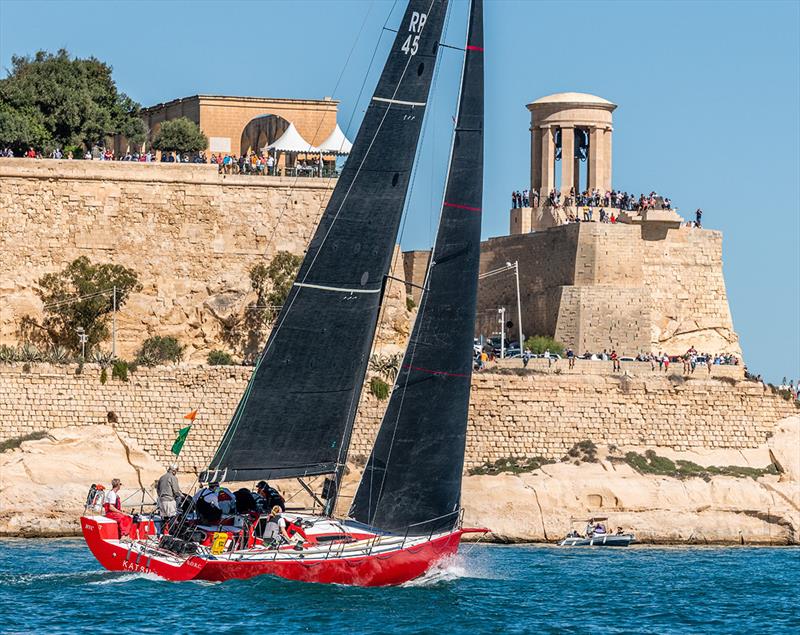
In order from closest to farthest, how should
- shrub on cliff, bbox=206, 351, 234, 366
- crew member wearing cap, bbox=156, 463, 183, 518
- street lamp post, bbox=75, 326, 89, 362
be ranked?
crew member wearing cap, bbox=156, 463, 183, 518 → street lamp post, bbox=75, 326, 89, 362 → shrub on cliff, bbox=206, 351, 234, 366

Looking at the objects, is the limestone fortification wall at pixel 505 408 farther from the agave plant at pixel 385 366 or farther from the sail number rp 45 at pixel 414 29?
the sail number rp 45 at pixel 414 29

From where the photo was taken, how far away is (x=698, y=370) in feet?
163

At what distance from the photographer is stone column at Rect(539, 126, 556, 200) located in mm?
57719

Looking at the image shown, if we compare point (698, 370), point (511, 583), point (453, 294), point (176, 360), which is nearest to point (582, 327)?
A: point (698, 370)

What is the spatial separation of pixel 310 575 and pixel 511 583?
605 centimetres

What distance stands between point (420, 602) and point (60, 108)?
95.4 feet

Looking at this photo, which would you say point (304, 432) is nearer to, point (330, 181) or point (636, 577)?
point (636, 577)

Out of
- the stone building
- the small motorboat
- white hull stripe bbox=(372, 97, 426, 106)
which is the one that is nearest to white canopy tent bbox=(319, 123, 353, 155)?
the stone building

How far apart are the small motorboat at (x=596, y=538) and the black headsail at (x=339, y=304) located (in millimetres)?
15309

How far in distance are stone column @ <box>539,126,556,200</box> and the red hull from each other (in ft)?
95.3

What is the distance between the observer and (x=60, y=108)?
179 feet

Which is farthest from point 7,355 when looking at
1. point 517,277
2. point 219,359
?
point 517,277

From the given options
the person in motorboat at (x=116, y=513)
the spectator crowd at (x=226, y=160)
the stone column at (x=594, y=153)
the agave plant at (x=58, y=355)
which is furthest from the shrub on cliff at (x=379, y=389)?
the person in motorboat at (x=116, y=513)

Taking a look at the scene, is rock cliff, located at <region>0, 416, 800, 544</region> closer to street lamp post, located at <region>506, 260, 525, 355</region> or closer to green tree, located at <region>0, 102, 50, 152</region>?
street lamp post, located at <region>506, 260, 525, 355</region>
